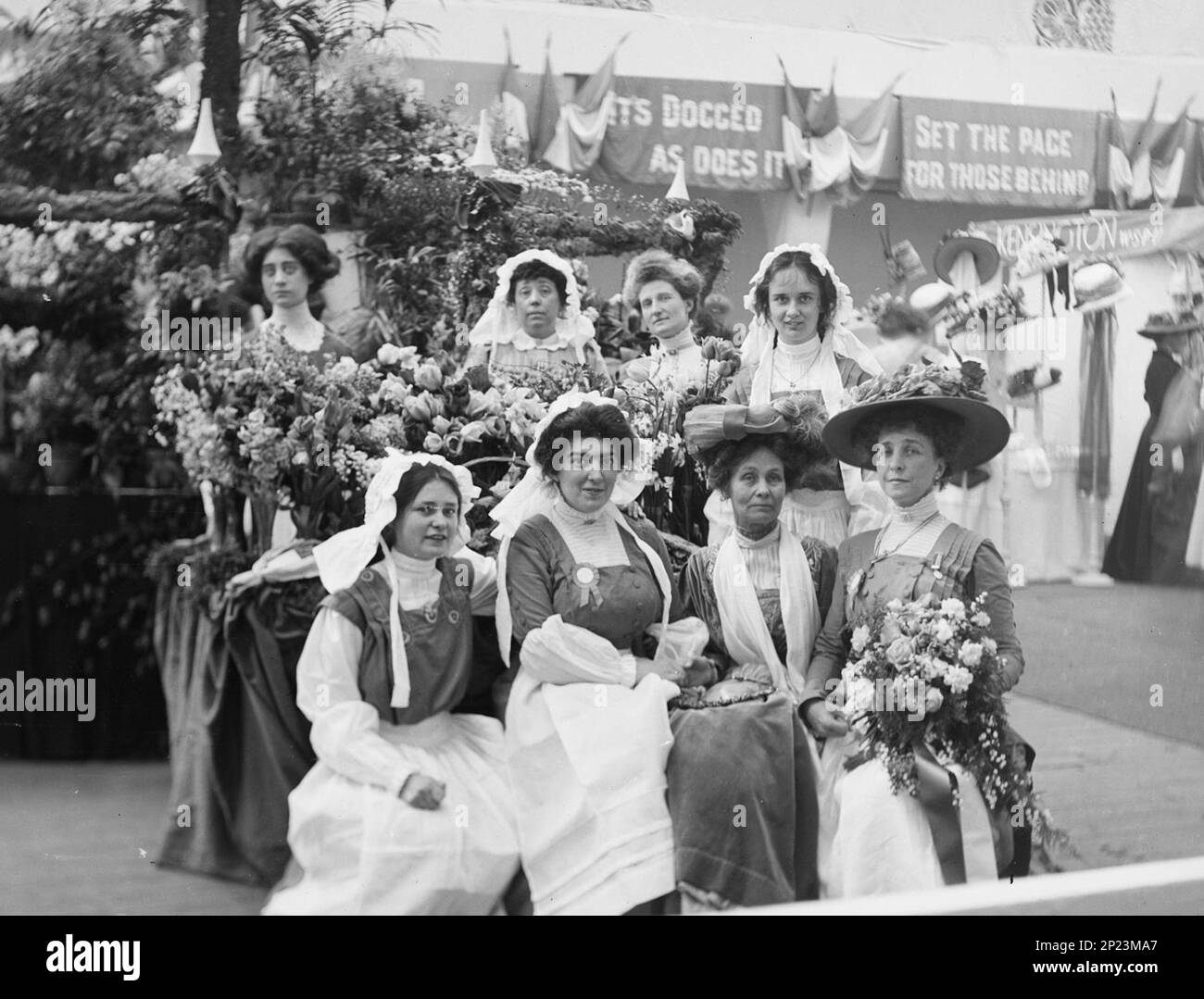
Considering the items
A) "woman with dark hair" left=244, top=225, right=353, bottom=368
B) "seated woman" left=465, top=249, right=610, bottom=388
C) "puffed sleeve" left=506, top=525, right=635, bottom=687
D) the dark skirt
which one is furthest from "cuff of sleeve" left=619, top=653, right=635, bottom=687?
"woman with dark hair" left=244, top=225, right=353, bottom=368

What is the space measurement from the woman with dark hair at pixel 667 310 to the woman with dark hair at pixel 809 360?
6.4 inches

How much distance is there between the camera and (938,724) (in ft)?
15.1

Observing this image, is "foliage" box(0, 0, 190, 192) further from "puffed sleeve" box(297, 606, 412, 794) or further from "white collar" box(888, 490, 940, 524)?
"white collar" box(888, 490, 940, 524)

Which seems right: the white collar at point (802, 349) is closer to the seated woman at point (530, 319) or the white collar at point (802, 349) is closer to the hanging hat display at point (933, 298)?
the hanging hat display at point (933, 298)

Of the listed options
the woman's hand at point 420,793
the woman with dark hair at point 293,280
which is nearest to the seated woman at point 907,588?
the woman's hand at point 420,793

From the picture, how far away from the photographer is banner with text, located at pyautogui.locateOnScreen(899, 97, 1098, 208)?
506 cm

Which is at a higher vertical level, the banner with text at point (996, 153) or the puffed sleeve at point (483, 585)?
the banner with text at point (996, 153)

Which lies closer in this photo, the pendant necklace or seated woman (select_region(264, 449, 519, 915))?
seated woman (select_region(264, 449, 519, 915))

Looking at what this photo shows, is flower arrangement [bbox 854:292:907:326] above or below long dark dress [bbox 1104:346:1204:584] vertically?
above

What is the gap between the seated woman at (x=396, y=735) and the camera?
14.3ft

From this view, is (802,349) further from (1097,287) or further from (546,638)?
(546,638)

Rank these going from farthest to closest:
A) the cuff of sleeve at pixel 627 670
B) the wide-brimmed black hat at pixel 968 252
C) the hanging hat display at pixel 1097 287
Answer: the hanging hat display at pixel 1097 287, the wide-brimmed black hat at pixel 968 252, the cuff of sleeve at pixel 627 670

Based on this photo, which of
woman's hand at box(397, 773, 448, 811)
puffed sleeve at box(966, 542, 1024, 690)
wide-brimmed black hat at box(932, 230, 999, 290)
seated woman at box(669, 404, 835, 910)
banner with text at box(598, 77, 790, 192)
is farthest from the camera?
wide-brimmed black hat at box(932, 230, 999, 290)

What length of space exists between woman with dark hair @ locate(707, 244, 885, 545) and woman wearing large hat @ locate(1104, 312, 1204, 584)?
3.23 feet
